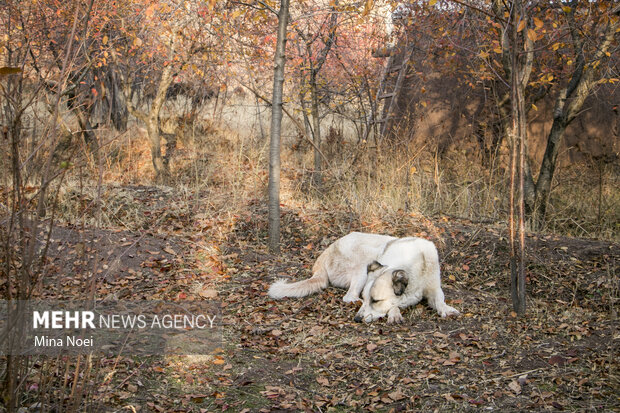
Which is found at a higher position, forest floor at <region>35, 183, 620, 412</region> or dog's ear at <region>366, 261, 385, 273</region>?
dog's ear at <region>366, 261, 385, 273</region>

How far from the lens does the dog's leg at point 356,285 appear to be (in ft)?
19.0

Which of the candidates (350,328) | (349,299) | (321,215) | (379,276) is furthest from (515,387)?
(321,215)

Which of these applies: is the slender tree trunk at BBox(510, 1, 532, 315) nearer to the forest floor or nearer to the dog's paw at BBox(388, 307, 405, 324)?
the forest floor

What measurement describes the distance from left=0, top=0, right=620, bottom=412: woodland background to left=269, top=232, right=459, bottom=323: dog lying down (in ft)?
0.57

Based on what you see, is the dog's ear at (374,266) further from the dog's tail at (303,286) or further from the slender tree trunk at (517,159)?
the slender tree trunk at (517,159)

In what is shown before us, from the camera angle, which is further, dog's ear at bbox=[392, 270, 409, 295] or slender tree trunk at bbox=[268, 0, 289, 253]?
slender tree trunk at bbox=[268, 0, 289, 253]

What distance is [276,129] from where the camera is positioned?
22.5 feet

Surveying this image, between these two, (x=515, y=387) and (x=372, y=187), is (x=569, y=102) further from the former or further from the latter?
(x=515, y=387)

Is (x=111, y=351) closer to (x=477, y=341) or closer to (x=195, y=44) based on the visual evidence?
(x=477, y=341)

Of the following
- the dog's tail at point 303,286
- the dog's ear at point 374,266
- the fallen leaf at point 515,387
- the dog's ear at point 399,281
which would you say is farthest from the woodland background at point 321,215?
the dog's ear at point 374,266

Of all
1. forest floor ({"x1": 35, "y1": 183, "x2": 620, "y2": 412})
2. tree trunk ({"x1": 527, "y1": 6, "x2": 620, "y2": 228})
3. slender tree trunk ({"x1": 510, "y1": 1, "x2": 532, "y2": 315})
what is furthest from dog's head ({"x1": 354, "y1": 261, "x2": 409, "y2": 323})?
tree trunk ({"x1": 527, "y1": 6, "x2": 620, "y2": 228})

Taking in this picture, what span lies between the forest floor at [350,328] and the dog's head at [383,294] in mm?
123

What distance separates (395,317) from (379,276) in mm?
445

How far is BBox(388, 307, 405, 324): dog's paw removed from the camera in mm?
5164
